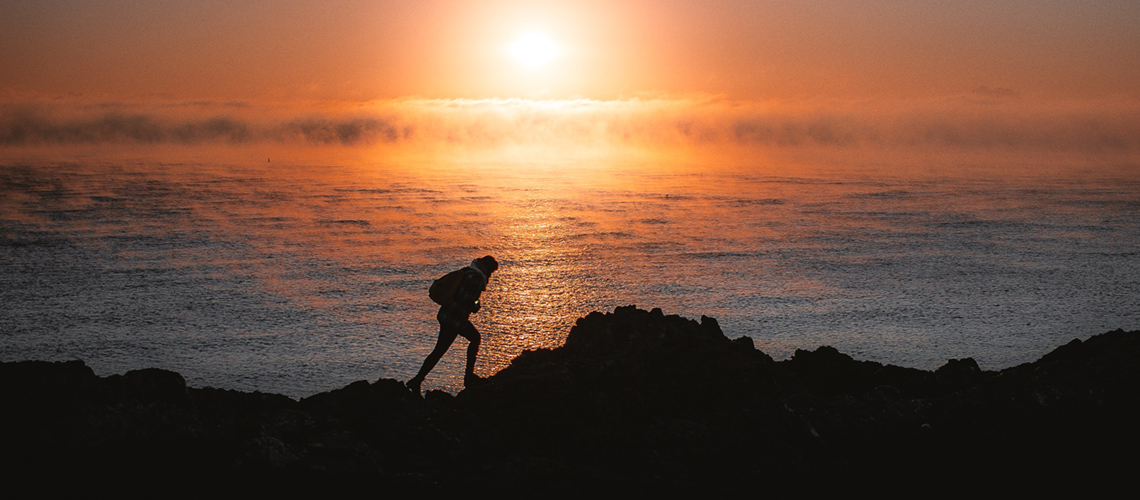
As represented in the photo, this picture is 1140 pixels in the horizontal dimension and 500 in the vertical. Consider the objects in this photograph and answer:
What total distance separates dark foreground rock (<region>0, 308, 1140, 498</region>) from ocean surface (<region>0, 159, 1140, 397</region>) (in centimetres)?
324

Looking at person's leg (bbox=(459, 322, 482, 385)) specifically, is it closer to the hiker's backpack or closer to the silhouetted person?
the silhouetted person

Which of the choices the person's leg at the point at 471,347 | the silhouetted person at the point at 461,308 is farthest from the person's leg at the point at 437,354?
the person's leg at the point at 471,347

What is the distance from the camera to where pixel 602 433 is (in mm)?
7461

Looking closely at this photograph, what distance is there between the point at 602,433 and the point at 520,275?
12.4m

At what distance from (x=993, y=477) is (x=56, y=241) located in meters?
25.3

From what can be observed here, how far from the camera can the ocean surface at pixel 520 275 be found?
12.9 metres

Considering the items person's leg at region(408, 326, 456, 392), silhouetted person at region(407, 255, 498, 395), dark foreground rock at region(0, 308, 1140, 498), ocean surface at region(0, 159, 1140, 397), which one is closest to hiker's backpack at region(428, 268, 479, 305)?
silhouetted person at region(407, 255, 498, 395)

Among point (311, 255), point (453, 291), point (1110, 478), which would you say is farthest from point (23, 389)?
point (311, 255)

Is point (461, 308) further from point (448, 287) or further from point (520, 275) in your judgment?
point (520, 275)

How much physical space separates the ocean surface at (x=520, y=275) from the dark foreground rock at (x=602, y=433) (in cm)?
324

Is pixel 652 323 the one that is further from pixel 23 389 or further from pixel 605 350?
pixel 23 389

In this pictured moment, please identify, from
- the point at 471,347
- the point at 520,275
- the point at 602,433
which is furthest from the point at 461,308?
the point at 520,275

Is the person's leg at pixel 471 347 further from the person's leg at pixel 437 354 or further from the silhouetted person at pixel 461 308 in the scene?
the person's leg at pixel 437 354

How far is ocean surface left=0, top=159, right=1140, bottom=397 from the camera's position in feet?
42.4
